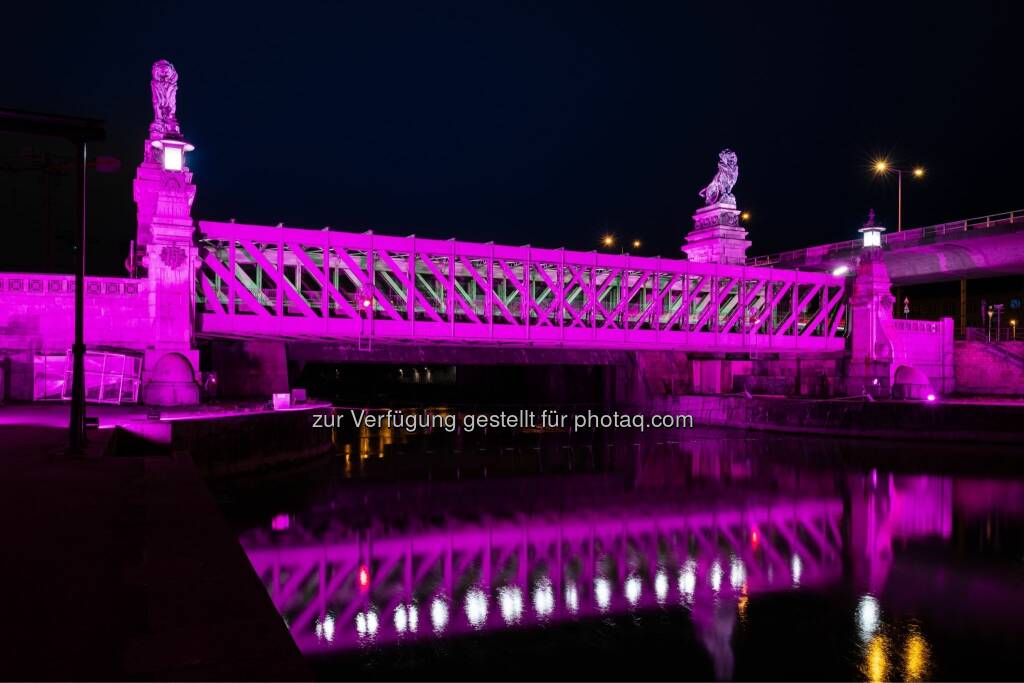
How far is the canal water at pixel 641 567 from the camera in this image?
519 inches

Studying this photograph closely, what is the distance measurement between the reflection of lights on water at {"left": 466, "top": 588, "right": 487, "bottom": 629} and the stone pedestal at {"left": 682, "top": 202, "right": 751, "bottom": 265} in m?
54.8

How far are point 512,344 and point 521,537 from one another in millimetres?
29998

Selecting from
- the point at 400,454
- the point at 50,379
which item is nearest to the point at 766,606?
the point at 400,454

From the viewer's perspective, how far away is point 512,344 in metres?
51.7

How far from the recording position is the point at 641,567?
1908 centimetres

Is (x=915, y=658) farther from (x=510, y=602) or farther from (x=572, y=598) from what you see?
(x=510, y=602)

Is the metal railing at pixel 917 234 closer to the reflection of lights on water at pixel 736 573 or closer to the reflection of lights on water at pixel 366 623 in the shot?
the reflection of lights on water at pixel 736 573

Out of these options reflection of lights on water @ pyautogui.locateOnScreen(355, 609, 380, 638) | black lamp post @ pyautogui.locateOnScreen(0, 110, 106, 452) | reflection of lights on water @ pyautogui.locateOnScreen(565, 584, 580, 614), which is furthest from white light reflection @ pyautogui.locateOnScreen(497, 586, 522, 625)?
black lamp post @ pyautogui.locateOnScreen(0, 110, 106, 452)

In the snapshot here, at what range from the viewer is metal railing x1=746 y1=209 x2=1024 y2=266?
60.7 meters

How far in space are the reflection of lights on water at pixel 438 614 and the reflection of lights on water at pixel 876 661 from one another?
6979mm

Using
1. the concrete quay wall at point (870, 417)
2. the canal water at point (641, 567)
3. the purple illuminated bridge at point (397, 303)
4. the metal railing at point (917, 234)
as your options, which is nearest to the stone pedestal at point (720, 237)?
the purple illuminated bridge at point (397, 303)

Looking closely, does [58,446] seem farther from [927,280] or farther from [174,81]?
[927,280]

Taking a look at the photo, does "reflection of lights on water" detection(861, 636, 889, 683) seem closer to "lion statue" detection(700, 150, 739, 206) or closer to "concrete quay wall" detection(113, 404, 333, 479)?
"concrete quay wall" detection(113, 404, 333, 479)

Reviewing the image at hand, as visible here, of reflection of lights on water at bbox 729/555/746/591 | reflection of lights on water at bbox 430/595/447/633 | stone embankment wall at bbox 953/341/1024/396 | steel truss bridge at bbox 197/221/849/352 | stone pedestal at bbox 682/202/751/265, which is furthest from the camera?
stone pedestal at bbox 682/202/751/265
